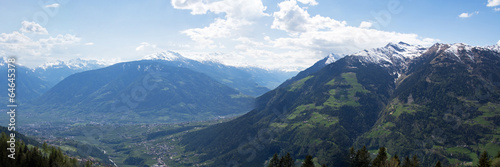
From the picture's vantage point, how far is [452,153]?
655 feet

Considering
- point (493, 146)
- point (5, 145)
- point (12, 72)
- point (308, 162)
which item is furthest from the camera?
point (493, 146)

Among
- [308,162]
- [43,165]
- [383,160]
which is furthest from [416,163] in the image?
[43,165]

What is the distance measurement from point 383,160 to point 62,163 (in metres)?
125

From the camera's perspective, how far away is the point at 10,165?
96.6 metres

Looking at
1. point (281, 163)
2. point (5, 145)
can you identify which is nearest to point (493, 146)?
point (281, 163)

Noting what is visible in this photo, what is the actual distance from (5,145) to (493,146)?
277 metres

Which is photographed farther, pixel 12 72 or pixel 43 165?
pixel 43 165

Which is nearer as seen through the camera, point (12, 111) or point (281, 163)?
point (12, 111)

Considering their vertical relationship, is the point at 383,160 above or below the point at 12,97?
below

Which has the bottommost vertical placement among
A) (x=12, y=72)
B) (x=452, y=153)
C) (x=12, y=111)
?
(x=452, y=153)

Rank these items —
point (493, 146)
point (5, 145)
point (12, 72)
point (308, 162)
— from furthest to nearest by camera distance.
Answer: point (493, 146) < point (5, 145) < point (308, 162) < point (12, 72)

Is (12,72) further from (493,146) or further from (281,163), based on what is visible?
(493,146)

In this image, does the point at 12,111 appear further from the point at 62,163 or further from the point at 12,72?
the point at 62,163

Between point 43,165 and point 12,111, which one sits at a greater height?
point 12,111
